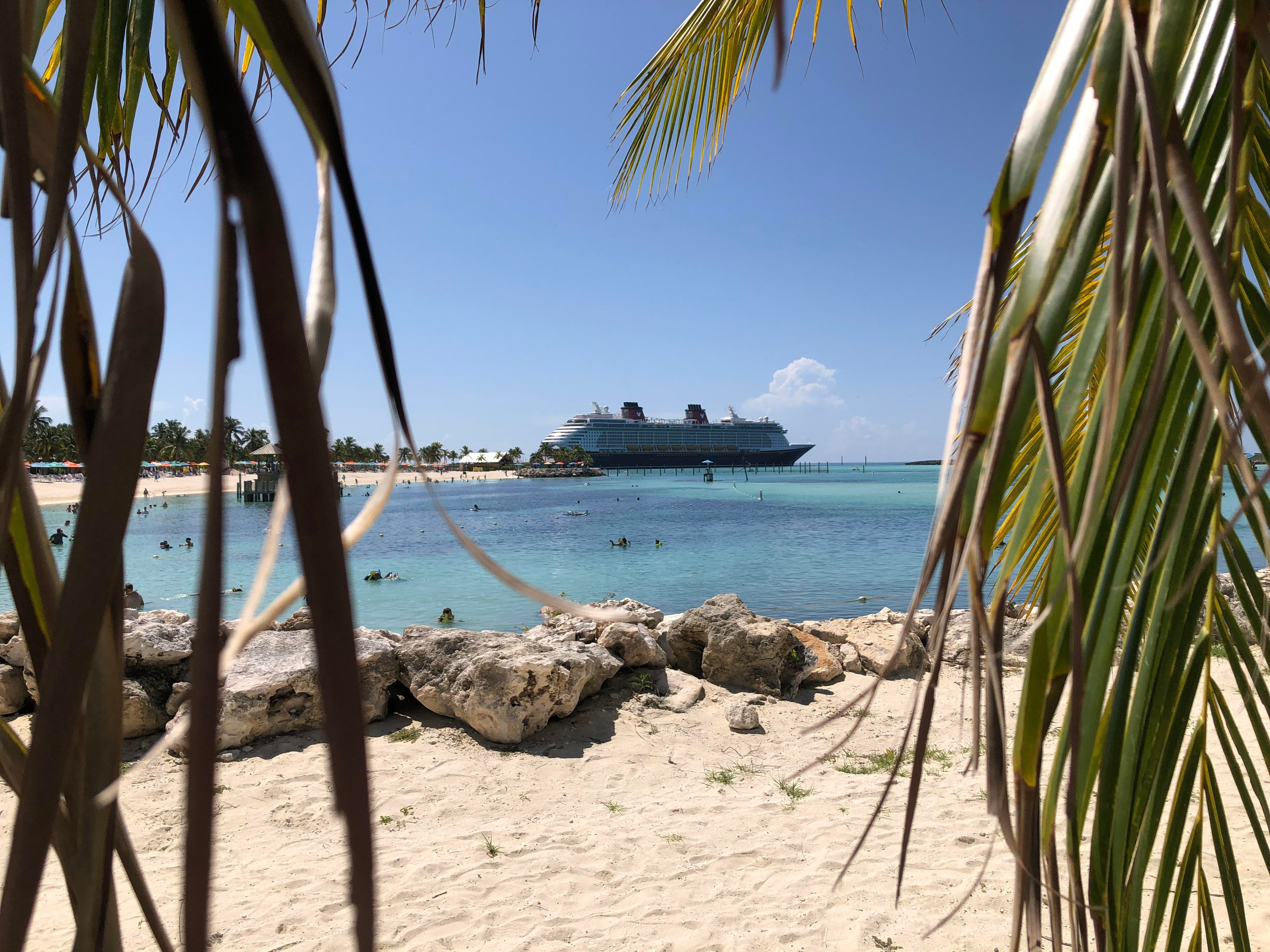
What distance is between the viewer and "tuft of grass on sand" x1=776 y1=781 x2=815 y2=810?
356 cm

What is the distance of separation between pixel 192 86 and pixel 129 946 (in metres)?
3.21

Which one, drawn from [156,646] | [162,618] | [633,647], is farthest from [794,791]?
[162,618]

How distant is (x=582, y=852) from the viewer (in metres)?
3.07

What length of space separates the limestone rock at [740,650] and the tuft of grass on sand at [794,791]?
165 cm

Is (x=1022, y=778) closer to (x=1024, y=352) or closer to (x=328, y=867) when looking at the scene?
(x=1024, y=352)

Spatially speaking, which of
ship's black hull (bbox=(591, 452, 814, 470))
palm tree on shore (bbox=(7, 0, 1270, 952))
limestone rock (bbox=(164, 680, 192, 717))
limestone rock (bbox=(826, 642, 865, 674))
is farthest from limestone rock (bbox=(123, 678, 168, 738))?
ship's black hull (bbox=(591, 452, 814, 470))

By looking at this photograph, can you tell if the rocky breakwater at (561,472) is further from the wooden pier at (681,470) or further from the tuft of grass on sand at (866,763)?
the tuft of grass on sand at (866,763)

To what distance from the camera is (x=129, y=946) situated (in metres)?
2.44

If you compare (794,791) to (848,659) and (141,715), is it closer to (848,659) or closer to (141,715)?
(848,659)

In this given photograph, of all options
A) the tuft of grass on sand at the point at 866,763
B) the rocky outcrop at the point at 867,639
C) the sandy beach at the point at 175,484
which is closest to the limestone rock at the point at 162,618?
the tuft of grass on sand at the point at 866,763

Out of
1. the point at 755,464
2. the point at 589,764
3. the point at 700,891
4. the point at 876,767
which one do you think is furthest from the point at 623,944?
the point at 755,464

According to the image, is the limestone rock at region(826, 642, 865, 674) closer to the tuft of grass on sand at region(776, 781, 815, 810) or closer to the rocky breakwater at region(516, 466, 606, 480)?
the tuft of grass on sand at region(776, 781, 815, 810)

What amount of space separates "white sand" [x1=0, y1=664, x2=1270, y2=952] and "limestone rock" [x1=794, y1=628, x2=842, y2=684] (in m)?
1.18

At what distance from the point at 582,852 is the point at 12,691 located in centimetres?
404
